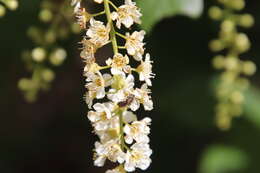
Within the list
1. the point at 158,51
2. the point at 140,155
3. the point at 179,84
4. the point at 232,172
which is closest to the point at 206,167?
the point at 232,172

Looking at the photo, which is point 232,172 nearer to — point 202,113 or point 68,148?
point 202,113

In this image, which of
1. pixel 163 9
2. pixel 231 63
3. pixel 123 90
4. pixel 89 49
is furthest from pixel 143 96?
pixel 231 63

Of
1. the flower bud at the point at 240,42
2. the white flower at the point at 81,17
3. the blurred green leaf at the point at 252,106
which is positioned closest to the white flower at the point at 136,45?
the white flower at the point at 81,17

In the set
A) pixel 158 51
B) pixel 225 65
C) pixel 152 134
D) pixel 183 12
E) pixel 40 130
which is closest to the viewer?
pixel 183 12

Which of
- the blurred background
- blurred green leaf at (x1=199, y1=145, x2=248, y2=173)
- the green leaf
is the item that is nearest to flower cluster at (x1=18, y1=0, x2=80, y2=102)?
the blurred background

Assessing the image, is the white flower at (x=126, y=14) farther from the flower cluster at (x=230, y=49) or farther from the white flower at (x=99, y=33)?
the flower cluster at (x=230, y=49)

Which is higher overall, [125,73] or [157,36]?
[157,36]

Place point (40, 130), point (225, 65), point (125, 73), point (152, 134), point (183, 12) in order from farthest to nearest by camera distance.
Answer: point (40, 130)
point (152, 134)
point (225, 65)
point (183, 12)
point (125, 73)

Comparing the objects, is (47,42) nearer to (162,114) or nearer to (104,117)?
(104,117)
